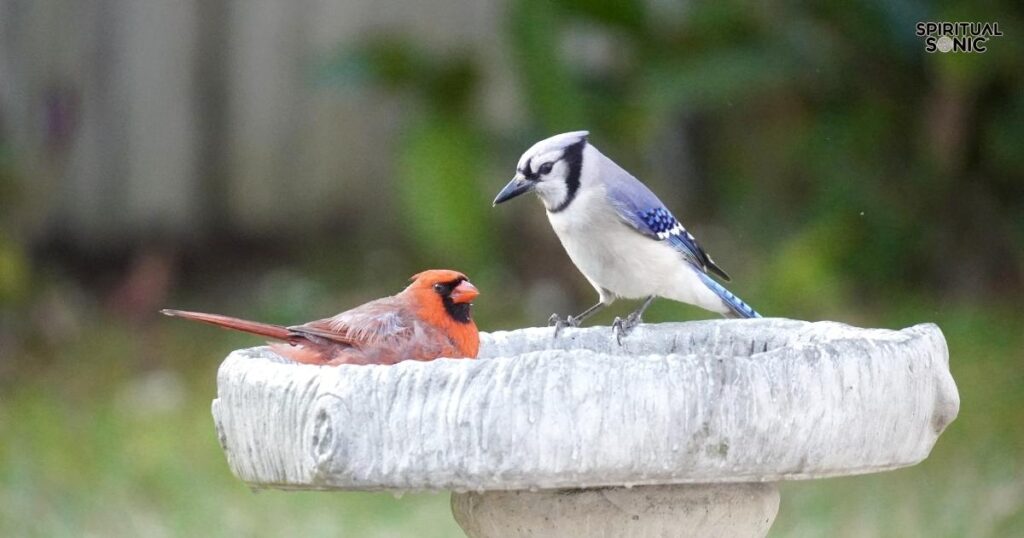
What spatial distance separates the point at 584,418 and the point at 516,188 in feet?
3.98

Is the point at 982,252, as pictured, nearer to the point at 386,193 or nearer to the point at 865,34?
the point at 865,34

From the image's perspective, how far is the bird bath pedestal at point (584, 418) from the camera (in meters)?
2.33

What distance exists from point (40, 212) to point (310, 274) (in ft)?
4.07

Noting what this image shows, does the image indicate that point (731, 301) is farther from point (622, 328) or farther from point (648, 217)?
point (622, 328)

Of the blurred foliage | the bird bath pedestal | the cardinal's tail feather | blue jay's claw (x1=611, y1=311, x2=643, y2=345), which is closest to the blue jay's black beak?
blue jay's claw (x1=611, y1=311, x2=643, y2=345)

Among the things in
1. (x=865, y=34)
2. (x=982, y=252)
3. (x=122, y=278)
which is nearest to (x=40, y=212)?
(x=122, y=278)

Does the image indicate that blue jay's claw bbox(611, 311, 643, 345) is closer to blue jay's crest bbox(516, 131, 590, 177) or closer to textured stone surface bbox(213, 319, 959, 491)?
blue jay's crest bbox(516, 131, 590, 177)

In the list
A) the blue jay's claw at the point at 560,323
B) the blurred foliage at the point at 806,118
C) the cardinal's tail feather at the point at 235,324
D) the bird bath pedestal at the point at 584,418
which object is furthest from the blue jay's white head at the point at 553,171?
the blurred foliage at the point at 806,118

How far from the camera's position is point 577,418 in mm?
2326

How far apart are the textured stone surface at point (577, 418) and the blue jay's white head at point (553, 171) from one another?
3.54 feet

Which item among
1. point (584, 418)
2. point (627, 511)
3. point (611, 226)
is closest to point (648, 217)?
point (611, 226)

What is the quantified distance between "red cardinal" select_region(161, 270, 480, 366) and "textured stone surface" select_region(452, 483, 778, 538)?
31 cm

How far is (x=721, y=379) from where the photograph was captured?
238cm

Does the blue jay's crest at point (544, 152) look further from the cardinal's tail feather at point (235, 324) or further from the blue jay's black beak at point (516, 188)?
the cardinal's tail feather at point (235, 324)
